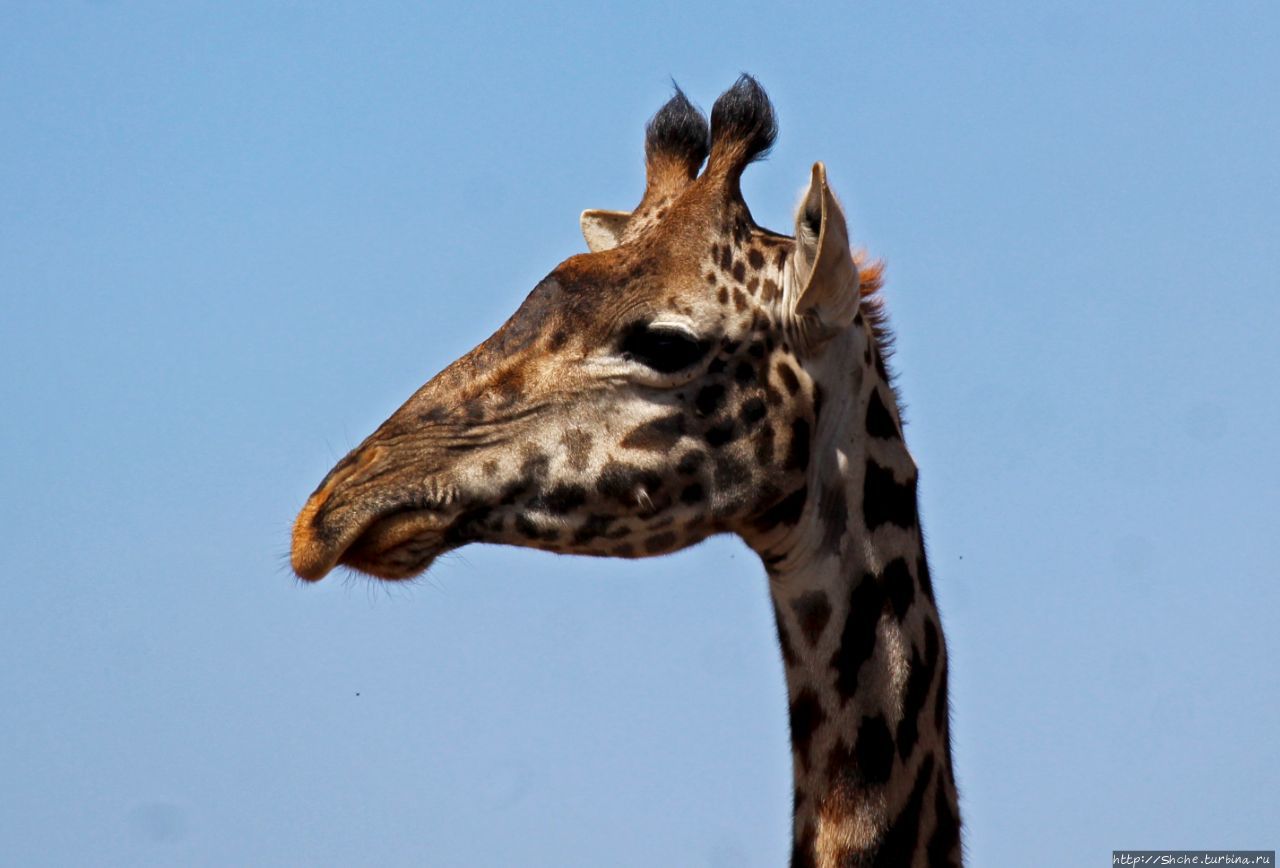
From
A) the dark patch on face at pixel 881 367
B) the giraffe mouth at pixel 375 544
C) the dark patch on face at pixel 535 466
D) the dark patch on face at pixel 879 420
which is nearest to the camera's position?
the giraffe mouth at pixel 375 544

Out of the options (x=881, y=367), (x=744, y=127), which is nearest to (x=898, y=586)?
(x=881, y=367)

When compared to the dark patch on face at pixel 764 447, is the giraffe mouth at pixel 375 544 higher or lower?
lower

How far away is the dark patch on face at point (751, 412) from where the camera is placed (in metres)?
6.52

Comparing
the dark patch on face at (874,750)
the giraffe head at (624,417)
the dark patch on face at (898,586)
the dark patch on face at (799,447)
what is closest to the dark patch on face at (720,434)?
the giraffe head at (624,417)

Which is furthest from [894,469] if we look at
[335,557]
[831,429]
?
[335,557]

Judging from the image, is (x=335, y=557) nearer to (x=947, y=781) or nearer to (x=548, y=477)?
(x=548, y=477)

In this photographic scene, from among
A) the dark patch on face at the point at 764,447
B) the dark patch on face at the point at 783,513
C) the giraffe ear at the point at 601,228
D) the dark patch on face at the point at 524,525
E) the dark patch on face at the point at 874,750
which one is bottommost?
the dark patch on face at the point at 874,750

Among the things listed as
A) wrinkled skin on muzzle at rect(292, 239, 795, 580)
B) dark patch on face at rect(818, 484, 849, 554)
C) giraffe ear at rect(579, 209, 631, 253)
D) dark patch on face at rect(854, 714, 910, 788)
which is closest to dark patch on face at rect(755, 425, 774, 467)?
wrinkled skin on muzzle at rect(292, 239, 795, 580)

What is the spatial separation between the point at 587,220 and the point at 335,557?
9.05 ft

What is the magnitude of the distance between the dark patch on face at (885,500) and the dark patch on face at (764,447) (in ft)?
1.33

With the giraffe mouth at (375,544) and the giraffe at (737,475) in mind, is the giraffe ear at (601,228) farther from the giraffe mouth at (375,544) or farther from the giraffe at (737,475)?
the giraffe mouth at (375,544)

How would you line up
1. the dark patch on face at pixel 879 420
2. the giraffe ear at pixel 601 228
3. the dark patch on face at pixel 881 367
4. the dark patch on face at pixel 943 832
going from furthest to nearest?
the giraffe ear at pixel 601 228 → the dark patch on face at pixel 881 367 → the dark patch on face at pixel 879 420 → the dark patch on face at pixel 943 832

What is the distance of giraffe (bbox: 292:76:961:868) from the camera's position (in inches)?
Result: 245

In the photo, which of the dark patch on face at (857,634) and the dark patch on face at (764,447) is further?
the dark patch on face at (764,447)
